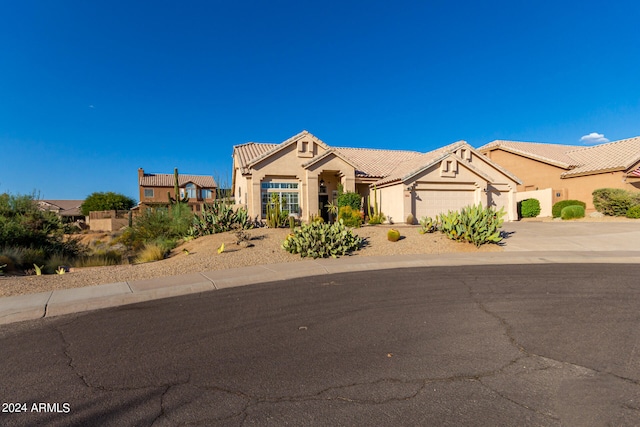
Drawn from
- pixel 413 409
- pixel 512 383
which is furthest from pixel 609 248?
pixel 413 409

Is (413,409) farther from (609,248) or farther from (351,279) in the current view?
(609,248)

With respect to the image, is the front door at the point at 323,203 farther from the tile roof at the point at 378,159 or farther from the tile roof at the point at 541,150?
the tile roof at the point at 541,150

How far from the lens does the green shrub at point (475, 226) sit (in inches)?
554

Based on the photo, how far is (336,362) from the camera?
4141mm

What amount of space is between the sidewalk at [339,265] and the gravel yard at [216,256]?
712 mm

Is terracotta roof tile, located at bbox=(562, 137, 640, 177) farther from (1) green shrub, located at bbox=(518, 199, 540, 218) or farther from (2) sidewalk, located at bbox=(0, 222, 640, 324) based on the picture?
(2) sidewalk, located at bbox=(0, 222, 640, 324)

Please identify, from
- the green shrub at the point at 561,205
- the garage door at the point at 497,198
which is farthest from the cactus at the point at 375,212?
the green shrub at the point at 561,205

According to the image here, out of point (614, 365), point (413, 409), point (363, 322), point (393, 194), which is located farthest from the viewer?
point (393, 194)

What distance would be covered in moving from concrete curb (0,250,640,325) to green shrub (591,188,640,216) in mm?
13017

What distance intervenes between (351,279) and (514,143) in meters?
32.7

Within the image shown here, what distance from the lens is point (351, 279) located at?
354 inches

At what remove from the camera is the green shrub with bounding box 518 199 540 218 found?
27.6 m

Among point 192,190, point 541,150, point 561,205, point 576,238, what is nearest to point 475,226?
point 576,238

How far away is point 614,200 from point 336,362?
27234 millimetres
